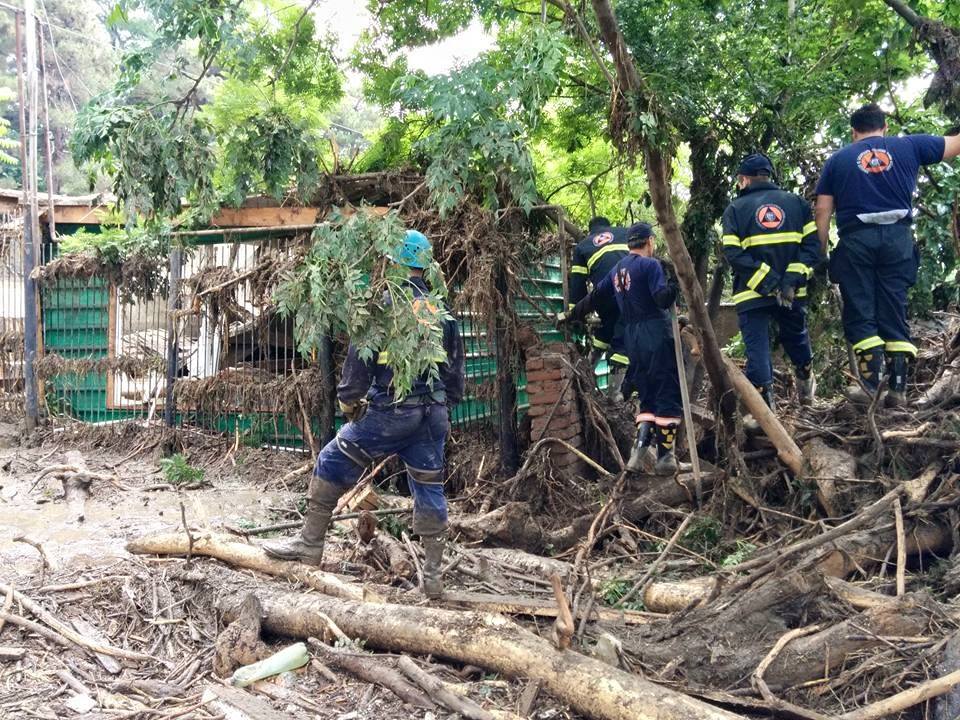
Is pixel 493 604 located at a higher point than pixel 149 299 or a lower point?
lower

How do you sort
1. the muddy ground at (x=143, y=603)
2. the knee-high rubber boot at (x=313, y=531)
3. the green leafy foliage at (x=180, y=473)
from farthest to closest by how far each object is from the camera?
1. the green leafy foliage at (x=180, y=473)
2. the knee-high rubber boot at (x=313, y=531)
3. the muddy ground at (x=143, y=603)

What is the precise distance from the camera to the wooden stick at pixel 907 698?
2908 millimetres

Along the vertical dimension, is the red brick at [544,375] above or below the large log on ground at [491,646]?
above

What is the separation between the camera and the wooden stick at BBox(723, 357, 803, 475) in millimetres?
5371

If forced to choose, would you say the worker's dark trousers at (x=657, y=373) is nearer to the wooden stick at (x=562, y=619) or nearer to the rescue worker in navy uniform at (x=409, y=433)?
the rescue worker in navy uniform at (x=409, y=433)

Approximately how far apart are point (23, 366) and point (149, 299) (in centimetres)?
202

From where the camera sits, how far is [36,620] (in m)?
4.06

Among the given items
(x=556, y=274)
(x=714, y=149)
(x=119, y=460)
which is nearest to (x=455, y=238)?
(x=556, y=274)

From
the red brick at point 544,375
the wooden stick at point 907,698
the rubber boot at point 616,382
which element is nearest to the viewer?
the wooden stick at point 907,698

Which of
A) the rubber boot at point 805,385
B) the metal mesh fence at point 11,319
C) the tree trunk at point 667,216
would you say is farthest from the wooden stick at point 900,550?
the metal mesh fence at point 11,319

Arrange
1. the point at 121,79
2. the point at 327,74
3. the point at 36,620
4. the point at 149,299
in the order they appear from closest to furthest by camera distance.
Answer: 1. the point at 36,620
2. the point at 121,79
3. the point at 327,74
4. the point at 149,299

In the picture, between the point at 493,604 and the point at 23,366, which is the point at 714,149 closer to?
the point at 493,604

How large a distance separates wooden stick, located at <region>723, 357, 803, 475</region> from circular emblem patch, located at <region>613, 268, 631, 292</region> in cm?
99

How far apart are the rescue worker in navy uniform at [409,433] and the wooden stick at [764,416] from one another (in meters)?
2.01
